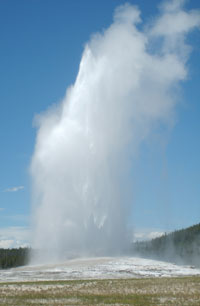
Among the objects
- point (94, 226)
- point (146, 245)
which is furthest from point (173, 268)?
point (146, 245)

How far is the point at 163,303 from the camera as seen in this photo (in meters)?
27.6

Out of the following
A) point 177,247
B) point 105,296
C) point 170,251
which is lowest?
point 105,296

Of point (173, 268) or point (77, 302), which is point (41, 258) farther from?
point (77, 302)

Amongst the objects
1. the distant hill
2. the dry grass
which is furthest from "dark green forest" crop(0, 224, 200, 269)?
the dry grass

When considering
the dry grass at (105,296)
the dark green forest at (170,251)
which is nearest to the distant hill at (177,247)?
the dark green forest at (170,251)

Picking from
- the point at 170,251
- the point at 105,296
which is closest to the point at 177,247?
the point at 170,251

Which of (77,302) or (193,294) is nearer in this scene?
(77,302)

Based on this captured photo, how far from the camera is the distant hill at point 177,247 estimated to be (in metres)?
129

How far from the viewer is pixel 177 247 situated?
147750 mm

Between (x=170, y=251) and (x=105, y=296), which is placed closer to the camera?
(x=105, y=296)

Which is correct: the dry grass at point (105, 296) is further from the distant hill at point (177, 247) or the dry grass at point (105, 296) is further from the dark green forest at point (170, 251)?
the distant hill at point (177, 247)

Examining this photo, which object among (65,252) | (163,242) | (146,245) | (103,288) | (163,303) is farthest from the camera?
(146,245)

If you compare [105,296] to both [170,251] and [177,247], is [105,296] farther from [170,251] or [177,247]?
[177,247]

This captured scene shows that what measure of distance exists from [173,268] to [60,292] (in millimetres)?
40544
